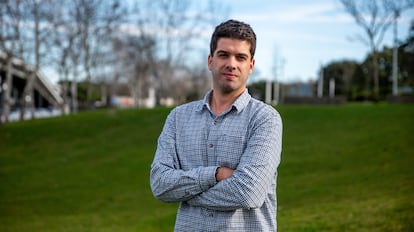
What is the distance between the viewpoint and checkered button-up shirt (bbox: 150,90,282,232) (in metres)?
3.03

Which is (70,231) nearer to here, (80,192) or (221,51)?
(80,192)

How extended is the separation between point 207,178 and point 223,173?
0.27 ft

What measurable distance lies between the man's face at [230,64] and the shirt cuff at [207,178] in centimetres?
39

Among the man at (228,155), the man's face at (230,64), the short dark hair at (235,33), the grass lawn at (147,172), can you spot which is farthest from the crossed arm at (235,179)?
the grass lawn at (147,172)

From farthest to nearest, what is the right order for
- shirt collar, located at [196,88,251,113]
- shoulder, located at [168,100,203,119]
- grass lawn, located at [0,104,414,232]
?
1. grass lawn, located at [0,104,414,232]
2. shoulder, located at [168,100,203,119]
3. shirt collar, located at [196,88,251,113]

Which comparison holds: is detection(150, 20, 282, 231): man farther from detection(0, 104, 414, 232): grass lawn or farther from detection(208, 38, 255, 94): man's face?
detection(0, 104, 414, 232): grass lawn

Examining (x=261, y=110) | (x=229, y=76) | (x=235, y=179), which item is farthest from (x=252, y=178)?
(x=229, y=76)

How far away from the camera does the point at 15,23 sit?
36.3 metres

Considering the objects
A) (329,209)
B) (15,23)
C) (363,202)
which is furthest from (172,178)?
(15,23)

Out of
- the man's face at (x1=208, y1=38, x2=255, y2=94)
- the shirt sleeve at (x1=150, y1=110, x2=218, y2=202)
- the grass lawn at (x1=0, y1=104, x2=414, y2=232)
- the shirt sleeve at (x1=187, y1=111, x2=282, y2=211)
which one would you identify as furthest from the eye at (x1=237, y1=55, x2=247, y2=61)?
the grass lawn at (x1=0, y1=104, x2=414, y2=232)

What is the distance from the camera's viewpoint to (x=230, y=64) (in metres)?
3.07

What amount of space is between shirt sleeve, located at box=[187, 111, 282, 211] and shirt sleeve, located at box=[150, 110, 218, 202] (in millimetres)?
46

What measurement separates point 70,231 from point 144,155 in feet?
40.4

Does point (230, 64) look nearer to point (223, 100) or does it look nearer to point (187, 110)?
point (223, 100)
